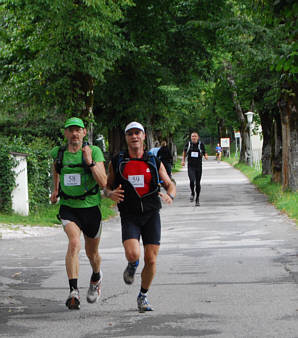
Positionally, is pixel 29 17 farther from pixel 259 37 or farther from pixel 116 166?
pixel 116 166

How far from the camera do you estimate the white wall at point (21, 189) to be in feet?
53.7

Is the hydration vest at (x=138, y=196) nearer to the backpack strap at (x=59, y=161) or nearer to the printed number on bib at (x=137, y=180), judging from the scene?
the printed number on bib at (x=137, y=180)

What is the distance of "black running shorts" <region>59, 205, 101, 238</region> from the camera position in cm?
694

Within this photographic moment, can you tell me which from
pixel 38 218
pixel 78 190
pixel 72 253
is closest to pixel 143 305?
pixel 72 253

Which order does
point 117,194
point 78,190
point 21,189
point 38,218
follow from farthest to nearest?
point 21,189 → point 38,218 → point 78,190 → point 117,194

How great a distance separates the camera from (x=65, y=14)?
17.4 meters

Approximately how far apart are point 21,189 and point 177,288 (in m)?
9.26

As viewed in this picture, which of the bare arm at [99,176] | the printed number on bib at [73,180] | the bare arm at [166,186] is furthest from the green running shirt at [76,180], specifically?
the bare arm at [166,186]

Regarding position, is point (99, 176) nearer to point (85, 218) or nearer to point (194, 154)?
point (85, 218)

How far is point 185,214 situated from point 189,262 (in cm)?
827

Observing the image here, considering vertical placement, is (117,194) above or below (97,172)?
below

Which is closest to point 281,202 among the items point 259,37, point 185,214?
point 185,214

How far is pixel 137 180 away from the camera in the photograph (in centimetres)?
664

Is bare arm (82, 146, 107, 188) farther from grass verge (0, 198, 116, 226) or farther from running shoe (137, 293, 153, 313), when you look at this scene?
grass verge (0, 198, 116, 226)
